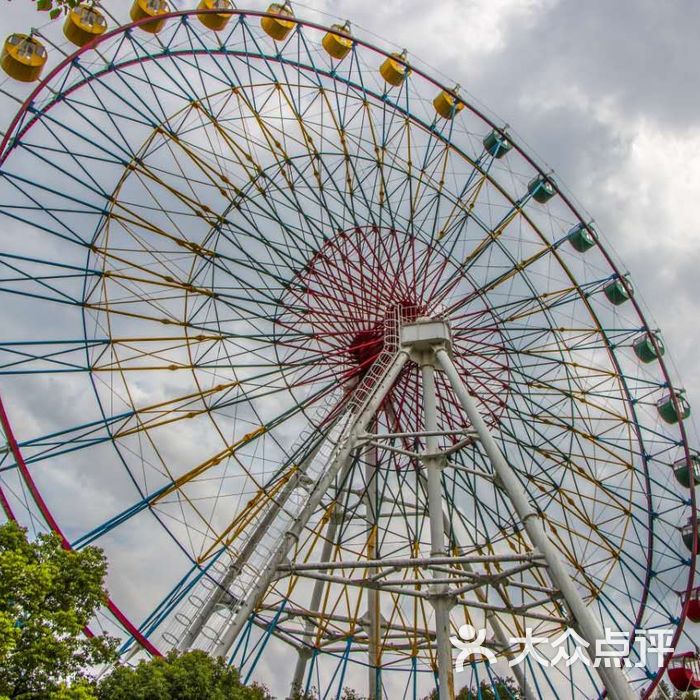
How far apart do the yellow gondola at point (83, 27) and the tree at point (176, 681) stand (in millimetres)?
14844

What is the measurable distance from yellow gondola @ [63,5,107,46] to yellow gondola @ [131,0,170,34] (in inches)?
55.5

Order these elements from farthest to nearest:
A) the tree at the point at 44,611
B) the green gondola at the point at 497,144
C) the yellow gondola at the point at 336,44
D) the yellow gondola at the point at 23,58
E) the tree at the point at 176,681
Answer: the green gondola at the point at 497,144 < the yellow gondola at the point at 336,44 < the yellow gondola at the point at 23,58 < the tree at the point at 176,681 < the tree at the point at 44,611

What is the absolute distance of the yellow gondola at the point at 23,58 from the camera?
55.8ft

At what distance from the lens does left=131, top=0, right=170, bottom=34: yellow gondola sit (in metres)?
19.6

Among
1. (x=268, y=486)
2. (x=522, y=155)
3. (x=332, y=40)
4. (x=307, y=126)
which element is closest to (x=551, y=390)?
(x=522, y=155)

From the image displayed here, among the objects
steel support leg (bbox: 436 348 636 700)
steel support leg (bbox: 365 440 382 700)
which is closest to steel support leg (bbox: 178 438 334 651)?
steel support leg (bbox: 365 440 382 700)

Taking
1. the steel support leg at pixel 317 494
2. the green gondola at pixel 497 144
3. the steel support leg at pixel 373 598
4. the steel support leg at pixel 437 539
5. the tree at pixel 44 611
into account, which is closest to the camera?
the tree at pixel 44 611

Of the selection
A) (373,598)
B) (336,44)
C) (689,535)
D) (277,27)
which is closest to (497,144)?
(336,44)

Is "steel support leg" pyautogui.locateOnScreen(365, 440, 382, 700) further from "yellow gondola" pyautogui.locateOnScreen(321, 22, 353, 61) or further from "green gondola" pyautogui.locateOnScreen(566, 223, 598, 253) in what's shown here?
"yellow gondola" pyautogui.locateOnScreen(321, 22, 353, 61)

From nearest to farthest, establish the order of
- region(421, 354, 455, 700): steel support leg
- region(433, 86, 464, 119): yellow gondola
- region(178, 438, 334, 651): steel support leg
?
region(421, 354, 455, 700): steel support leg, region(178, 438, 334, 651): steel support leg, region(433, 86, 464, 119): yellow gondola

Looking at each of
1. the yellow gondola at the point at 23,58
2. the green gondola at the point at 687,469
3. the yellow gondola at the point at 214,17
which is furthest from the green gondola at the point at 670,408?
the yellow gondola at the point at 23,58

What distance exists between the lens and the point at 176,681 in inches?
492

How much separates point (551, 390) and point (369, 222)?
8.09m

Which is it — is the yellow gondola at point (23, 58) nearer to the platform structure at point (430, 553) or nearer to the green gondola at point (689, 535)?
the platform structure at point (430, 553)
